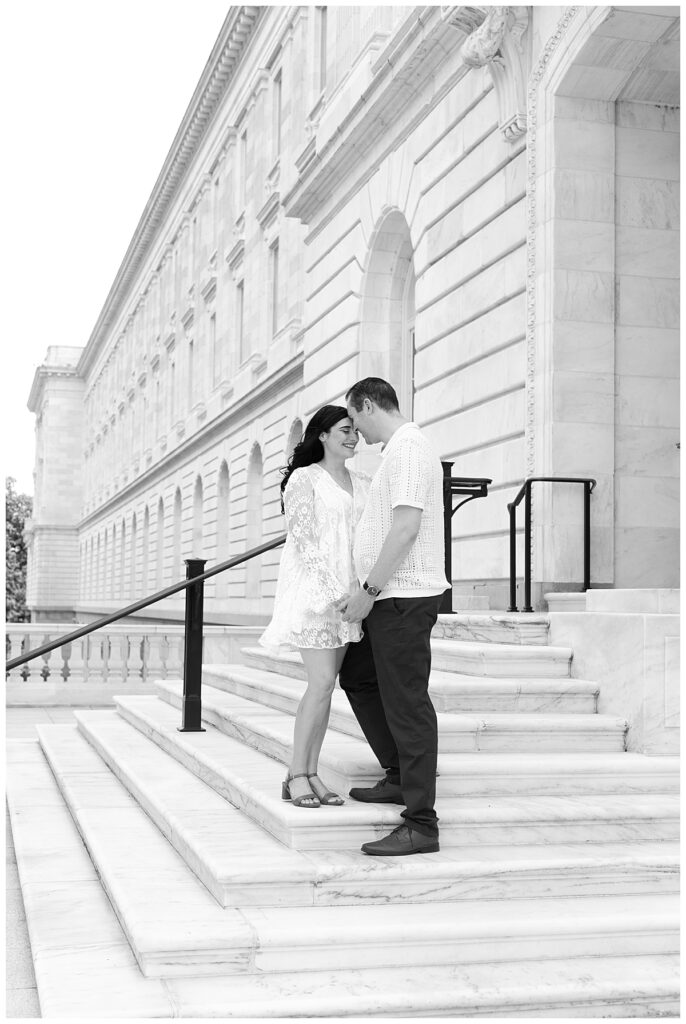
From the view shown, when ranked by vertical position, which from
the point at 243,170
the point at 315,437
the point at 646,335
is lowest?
the point at 315,437

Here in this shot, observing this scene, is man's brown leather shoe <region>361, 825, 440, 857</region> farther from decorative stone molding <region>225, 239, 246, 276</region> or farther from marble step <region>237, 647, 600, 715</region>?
decorative stone molding <region>225, 239, 246, 276</region>

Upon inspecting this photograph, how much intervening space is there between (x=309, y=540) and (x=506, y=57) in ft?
21.7

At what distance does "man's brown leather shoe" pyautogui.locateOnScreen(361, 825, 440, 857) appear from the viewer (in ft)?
15.5

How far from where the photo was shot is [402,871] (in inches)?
181

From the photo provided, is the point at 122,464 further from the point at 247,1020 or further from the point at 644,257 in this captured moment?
the point at 247,1020

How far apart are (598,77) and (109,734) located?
6694 millimetres

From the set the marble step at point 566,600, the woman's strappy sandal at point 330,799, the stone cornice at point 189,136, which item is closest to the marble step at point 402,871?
the woman's strappy sandal at point 330,799

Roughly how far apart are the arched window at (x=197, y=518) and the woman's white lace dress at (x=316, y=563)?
28.9 meters

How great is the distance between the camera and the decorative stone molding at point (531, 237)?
9.49m

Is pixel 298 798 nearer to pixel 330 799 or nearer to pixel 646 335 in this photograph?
pixel 330 799

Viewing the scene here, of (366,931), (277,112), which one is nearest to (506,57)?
(366,931)

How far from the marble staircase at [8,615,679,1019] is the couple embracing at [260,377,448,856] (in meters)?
0.23

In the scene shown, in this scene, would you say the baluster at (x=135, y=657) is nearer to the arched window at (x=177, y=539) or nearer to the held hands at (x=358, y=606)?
the held hands at (x=358, y=606)

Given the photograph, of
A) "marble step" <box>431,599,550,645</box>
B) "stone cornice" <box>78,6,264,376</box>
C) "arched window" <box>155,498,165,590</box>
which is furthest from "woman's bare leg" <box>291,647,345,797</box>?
"arched window" <box>155,498,165,590</box>
